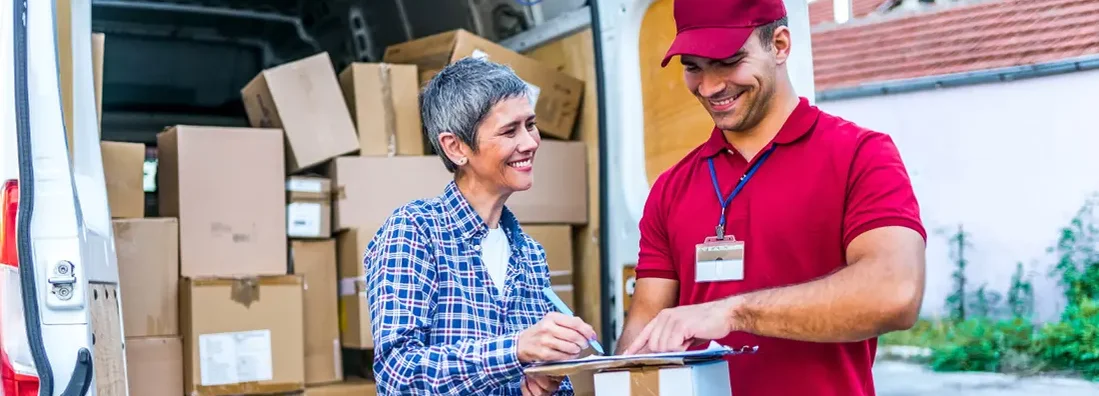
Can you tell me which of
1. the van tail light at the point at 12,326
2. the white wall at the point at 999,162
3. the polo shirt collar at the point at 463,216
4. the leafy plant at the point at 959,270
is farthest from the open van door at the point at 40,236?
the leafy plant at the point at 959,270

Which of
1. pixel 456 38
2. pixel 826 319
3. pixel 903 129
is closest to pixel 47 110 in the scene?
pixel 826 319

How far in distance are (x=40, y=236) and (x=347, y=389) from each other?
170cm

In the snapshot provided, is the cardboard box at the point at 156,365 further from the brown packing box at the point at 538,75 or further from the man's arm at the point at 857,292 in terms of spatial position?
the man's arm at the point at 857,292

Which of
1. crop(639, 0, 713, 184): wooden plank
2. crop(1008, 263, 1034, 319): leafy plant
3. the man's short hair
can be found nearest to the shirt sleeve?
the man's short hair

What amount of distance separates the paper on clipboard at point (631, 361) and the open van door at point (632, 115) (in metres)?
1.15

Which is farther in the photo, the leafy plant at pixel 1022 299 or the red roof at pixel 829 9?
the leafy plant at pixel 1022 299

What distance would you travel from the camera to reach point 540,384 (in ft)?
6.40

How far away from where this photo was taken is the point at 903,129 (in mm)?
3613

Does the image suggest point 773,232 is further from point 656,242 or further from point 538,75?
point 538,75

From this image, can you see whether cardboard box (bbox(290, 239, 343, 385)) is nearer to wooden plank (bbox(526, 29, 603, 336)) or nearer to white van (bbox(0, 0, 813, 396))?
wooden plank (bbox(526, 29, 603, 336))

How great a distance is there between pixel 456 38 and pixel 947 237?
1.65 metres

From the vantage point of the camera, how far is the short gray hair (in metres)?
2.24

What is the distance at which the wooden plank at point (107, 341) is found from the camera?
2.20 m

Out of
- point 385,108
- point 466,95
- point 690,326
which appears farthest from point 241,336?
point 690,326
